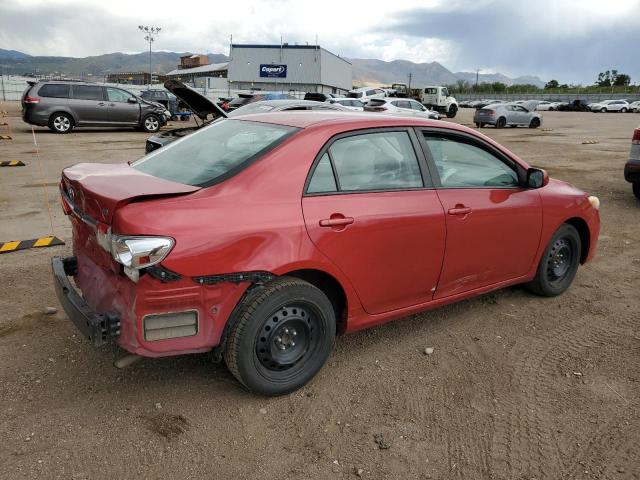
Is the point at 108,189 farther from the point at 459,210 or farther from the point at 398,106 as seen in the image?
the point at 398,106

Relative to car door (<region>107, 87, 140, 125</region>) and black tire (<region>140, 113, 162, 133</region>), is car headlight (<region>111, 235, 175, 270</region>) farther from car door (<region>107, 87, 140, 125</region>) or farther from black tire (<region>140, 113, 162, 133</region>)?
black tire (<region>140, 113, 162, 133</region>)

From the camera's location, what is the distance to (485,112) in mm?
27266

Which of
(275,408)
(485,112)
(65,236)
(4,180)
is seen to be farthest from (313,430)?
(485,112)

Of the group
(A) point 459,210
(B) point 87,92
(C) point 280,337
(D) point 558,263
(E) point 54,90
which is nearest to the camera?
(C) point 280,337

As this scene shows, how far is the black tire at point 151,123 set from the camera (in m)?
20.1

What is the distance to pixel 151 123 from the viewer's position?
67.1ft

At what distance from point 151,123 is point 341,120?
734 inches

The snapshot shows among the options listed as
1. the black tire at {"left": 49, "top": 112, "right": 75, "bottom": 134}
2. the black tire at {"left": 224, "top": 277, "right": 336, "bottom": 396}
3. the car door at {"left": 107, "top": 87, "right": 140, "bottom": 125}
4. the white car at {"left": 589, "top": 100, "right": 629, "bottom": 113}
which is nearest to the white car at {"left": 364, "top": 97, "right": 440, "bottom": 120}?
the car door at {"left": 107, "top": 87, "right": 140, "bottom": 125}

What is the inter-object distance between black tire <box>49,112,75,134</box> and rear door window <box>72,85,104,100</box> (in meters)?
0.75

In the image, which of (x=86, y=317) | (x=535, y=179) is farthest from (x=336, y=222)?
(x=535, y=179)

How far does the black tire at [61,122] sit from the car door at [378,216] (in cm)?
1785

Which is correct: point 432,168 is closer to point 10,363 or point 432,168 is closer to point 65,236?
point 10,363

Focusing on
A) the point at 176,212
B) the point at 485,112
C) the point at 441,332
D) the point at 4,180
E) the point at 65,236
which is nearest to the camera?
the point at 176,212

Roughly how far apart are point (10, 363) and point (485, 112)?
88.5ft
